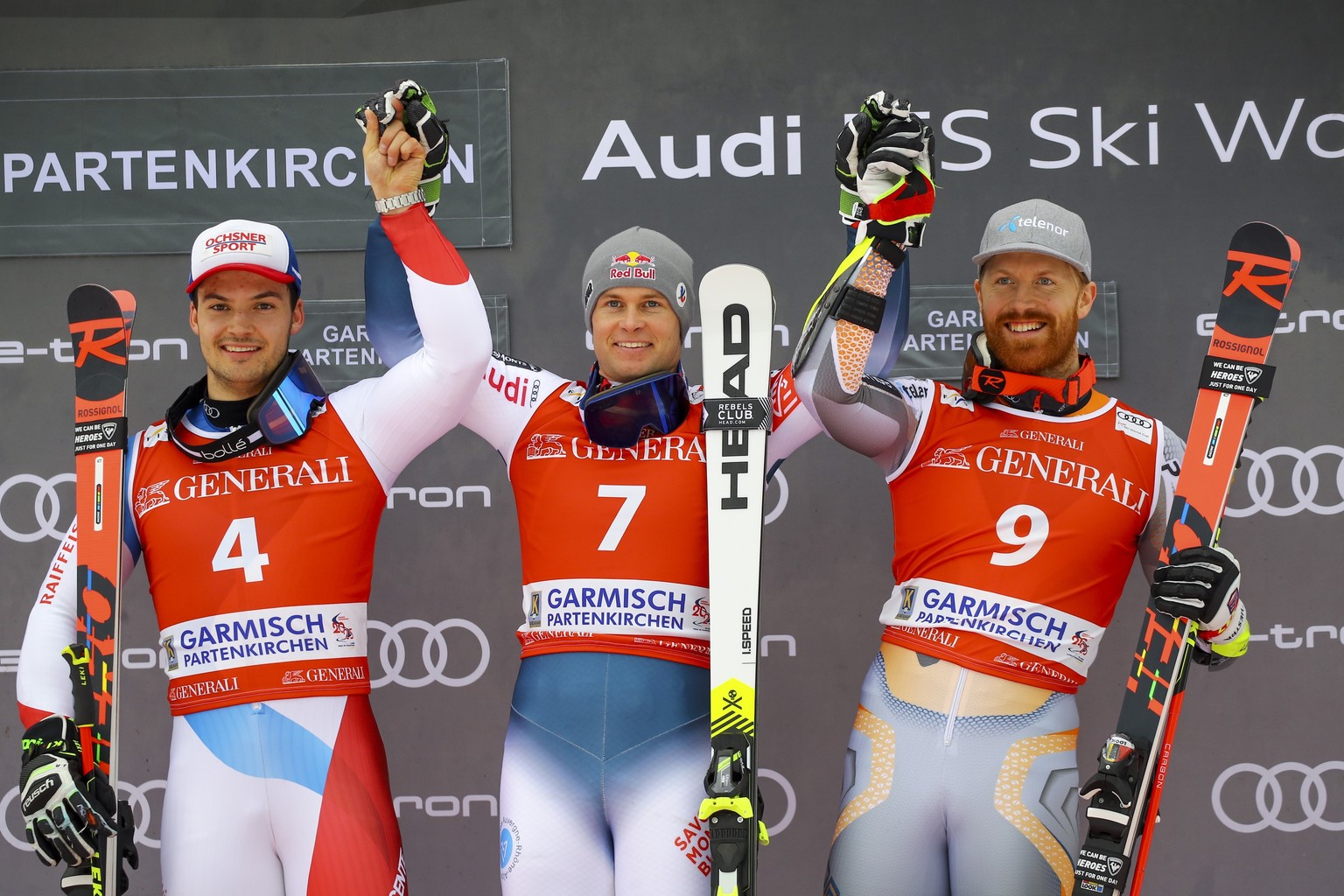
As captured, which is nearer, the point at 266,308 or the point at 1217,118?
the point at 266,308

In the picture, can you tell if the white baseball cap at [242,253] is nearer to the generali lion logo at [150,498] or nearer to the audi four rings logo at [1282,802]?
the generali lion logo at [150,498]

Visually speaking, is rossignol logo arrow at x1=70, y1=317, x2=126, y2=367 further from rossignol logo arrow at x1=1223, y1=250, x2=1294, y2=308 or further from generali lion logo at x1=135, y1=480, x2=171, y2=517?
rossignol logo arrow at x1=1223, y1=250, x2=1294, y2=308

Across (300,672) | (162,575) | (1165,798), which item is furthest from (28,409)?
(1165,798)

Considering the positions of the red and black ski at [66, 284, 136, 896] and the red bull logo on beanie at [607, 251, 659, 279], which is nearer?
the red and black ski at [66, 284, 136, 896]

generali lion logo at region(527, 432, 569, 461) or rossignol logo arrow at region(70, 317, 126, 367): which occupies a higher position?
rossignol logo arrow at region(70, 317, 126, 367)

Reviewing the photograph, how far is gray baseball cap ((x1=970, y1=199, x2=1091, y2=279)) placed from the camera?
9.21ft

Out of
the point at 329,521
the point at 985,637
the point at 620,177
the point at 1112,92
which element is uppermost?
the point at 1112,92

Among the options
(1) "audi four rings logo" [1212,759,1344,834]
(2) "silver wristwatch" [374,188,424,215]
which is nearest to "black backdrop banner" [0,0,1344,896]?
(1) "audi four rings logo" [1212,759,1344,834]

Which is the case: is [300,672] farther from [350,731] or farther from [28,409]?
[28,409]

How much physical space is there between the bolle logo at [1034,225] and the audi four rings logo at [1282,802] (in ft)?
6.79

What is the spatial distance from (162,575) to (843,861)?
162 cm

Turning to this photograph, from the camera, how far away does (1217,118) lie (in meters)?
3.88

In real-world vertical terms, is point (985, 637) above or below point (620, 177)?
below

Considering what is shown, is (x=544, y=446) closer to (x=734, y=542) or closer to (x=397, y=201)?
(x=734, y=542)
